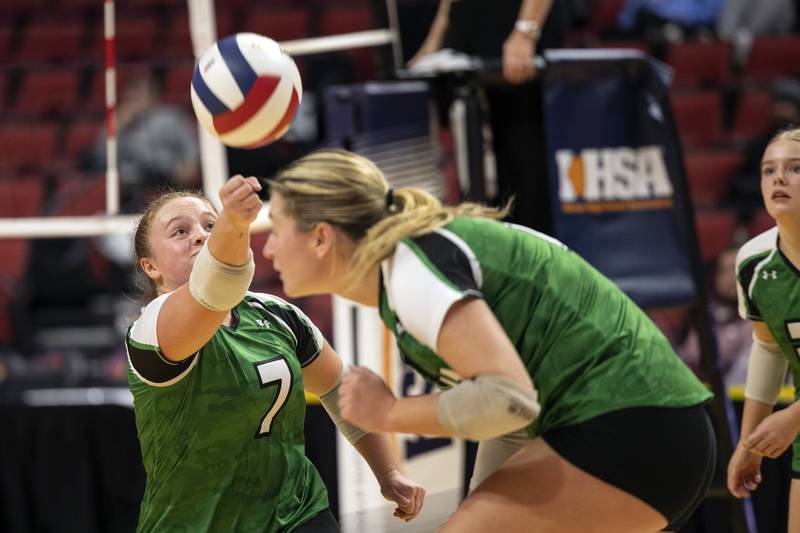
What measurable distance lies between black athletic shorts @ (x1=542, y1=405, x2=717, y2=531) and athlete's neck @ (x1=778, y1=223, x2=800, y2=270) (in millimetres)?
996

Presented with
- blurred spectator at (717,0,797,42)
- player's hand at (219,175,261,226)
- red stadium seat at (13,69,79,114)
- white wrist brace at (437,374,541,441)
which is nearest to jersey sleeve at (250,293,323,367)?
player's hand at (219,175,261,226)

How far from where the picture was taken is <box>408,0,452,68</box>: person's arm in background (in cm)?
461

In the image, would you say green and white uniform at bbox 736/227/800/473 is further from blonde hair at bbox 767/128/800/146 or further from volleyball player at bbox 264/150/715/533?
volleyball player at bbox 264/150/715/533

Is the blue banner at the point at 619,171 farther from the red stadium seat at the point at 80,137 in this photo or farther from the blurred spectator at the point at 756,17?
the red stadium seat at the point at 80,137

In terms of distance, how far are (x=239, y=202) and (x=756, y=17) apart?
7481mm

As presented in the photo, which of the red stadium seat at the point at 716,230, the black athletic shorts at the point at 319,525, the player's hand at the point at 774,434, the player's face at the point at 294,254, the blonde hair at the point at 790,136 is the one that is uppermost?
the blonde hair at the point at 790,136

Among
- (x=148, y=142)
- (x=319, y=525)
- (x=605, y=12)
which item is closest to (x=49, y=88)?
(x=148, y=142)

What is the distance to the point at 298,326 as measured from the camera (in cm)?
284

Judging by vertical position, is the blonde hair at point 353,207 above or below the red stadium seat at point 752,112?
above

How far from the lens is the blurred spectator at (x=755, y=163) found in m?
6.82

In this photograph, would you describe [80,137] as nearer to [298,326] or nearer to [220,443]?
[298,326]

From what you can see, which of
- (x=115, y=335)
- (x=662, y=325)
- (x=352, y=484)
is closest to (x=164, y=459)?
(x=352, y=484)

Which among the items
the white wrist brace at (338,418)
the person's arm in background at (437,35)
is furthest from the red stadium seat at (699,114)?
the white wrist brace at (338,418)

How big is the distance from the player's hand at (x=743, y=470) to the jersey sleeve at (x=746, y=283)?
37 centimetres
